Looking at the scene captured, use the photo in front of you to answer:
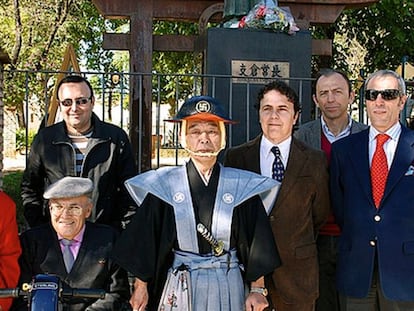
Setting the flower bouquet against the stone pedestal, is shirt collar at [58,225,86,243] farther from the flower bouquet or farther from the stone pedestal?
the flower bouquet

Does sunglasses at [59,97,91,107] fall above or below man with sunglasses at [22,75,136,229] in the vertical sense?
above

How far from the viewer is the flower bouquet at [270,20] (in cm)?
672

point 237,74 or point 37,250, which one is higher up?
point 237,74

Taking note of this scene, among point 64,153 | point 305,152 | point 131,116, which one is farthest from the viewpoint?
point 131,116

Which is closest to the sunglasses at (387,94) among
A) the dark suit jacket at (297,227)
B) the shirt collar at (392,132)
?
the shirt collar at (392,132)

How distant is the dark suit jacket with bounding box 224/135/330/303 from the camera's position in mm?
3635

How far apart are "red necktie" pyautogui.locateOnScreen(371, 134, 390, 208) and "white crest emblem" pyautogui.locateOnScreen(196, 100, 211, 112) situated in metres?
1.12

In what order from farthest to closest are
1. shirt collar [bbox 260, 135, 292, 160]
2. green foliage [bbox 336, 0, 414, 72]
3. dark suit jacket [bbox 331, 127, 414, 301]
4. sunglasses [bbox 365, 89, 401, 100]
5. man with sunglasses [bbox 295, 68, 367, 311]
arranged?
green foliage [bbox 336, 0, 414, 72] → man with sunglasses [bbox 295, 68, 367, 311] → shirt collar [bbox 260, 135, 292, 160] → sunglasses [bbox 365, 89, 401, 100] → dark suit jacket [bbox 331, 127, 414, 301]

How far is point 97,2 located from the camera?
8.58 metres

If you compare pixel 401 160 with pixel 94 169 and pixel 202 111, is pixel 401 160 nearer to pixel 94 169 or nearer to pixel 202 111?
pixel 202 111

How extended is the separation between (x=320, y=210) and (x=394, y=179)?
472mm

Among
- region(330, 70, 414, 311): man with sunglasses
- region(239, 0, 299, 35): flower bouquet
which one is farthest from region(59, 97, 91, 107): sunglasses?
region(239, 0, 299, 35): flower bouquet

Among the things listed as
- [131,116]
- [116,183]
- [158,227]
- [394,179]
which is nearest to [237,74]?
[131,116]

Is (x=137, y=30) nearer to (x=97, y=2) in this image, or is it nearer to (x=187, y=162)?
(x=97, y=2)
